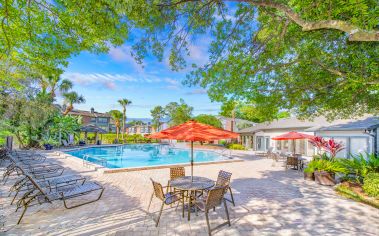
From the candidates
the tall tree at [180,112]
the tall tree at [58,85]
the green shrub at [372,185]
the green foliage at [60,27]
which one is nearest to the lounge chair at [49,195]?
the green foliage at [60,27]

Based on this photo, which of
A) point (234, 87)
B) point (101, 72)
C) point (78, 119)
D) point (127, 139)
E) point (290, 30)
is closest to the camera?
point (290, 30)

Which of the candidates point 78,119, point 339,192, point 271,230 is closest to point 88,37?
point 271,230

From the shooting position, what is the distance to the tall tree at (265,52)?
6.42 meters

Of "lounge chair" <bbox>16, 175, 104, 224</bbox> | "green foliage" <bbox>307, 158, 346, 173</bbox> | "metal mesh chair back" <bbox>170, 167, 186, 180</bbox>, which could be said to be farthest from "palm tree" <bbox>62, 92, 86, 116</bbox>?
"green foliage" <bbox>307, 158, 346, 173</bbox>

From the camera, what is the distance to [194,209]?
5.96 meters

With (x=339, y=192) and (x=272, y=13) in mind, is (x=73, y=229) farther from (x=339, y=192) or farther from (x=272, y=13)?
(x=339, y=192)

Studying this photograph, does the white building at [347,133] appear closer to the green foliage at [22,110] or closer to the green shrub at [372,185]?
the green shrub at [372,185]

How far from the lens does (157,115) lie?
54.5 m

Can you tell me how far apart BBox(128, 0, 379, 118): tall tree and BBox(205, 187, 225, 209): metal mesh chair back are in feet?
14.0

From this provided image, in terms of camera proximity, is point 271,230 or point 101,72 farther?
point 101,72

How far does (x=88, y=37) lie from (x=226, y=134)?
495 centimetres

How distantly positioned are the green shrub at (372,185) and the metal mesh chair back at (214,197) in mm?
6464

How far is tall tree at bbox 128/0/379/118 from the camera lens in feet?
21.1

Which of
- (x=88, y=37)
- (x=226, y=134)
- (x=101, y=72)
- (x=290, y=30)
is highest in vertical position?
(x=101, y=72)
